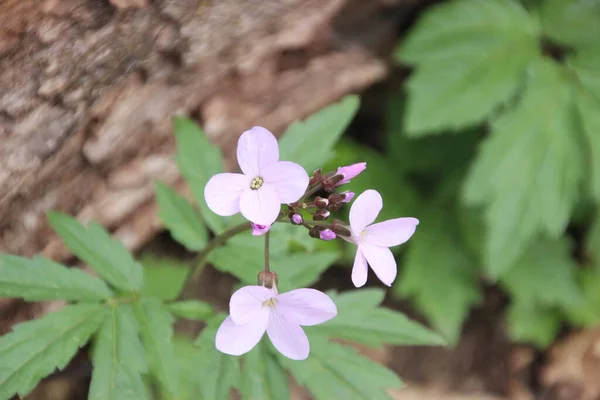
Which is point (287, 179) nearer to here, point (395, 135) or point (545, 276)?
point (395, 135)

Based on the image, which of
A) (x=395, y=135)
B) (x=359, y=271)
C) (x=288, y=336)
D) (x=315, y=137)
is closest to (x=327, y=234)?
(x=359, y=271)

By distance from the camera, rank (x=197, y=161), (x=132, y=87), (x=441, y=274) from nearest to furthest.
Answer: (x=197, y=161) < (x=132, y=87) < (x=441, y=274)

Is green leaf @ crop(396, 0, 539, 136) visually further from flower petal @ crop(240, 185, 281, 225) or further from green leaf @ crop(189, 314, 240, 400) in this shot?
flower petal @ crop(240, 185, 281, 225)

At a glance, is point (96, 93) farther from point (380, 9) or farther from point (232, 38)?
point (380, 9)

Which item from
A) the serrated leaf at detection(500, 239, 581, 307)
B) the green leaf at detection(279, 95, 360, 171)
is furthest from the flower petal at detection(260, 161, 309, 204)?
the serrated leaf at detection(500, 239, 581, 307)

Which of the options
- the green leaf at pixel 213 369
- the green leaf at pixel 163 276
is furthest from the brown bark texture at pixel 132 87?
the green leaf at pixel 213 369

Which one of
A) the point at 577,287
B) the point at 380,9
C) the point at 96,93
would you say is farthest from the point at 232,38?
the point at 577,287
